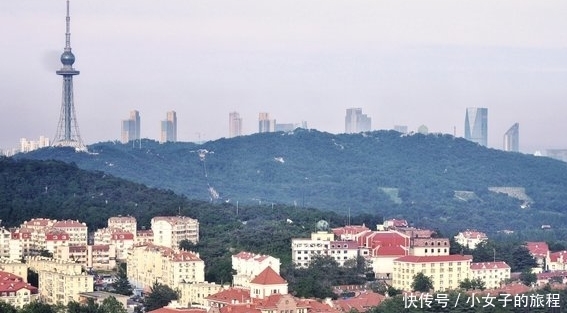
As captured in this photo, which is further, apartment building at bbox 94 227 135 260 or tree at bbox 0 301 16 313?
apartment building at bbox 94 227 135 260

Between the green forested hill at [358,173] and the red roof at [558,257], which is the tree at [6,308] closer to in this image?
the red roof at [558,257]

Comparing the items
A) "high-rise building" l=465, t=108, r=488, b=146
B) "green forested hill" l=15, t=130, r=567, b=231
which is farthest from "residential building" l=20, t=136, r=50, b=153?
"high-rise building" l=465, t=108, r=488, b=146

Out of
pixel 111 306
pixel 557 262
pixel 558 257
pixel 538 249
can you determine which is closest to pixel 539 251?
pixel 538 249

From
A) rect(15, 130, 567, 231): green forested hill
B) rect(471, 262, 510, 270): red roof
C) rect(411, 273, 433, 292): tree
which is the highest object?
rect(15, 130, 567, 231): green forested hill

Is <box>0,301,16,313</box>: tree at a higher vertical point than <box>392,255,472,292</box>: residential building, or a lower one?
lower

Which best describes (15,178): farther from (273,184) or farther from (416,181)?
(416,181)

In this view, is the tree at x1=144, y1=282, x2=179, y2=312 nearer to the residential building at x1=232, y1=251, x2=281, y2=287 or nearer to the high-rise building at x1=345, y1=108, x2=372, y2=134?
the residential building at x1=232, y1=251, x2=281, y2=287

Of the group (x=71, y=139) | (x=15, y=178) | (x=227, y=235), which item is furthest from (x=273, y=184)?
(x=227, y=235)

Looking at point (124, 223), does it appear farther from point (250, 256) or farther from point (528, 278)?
point (528, 278)
